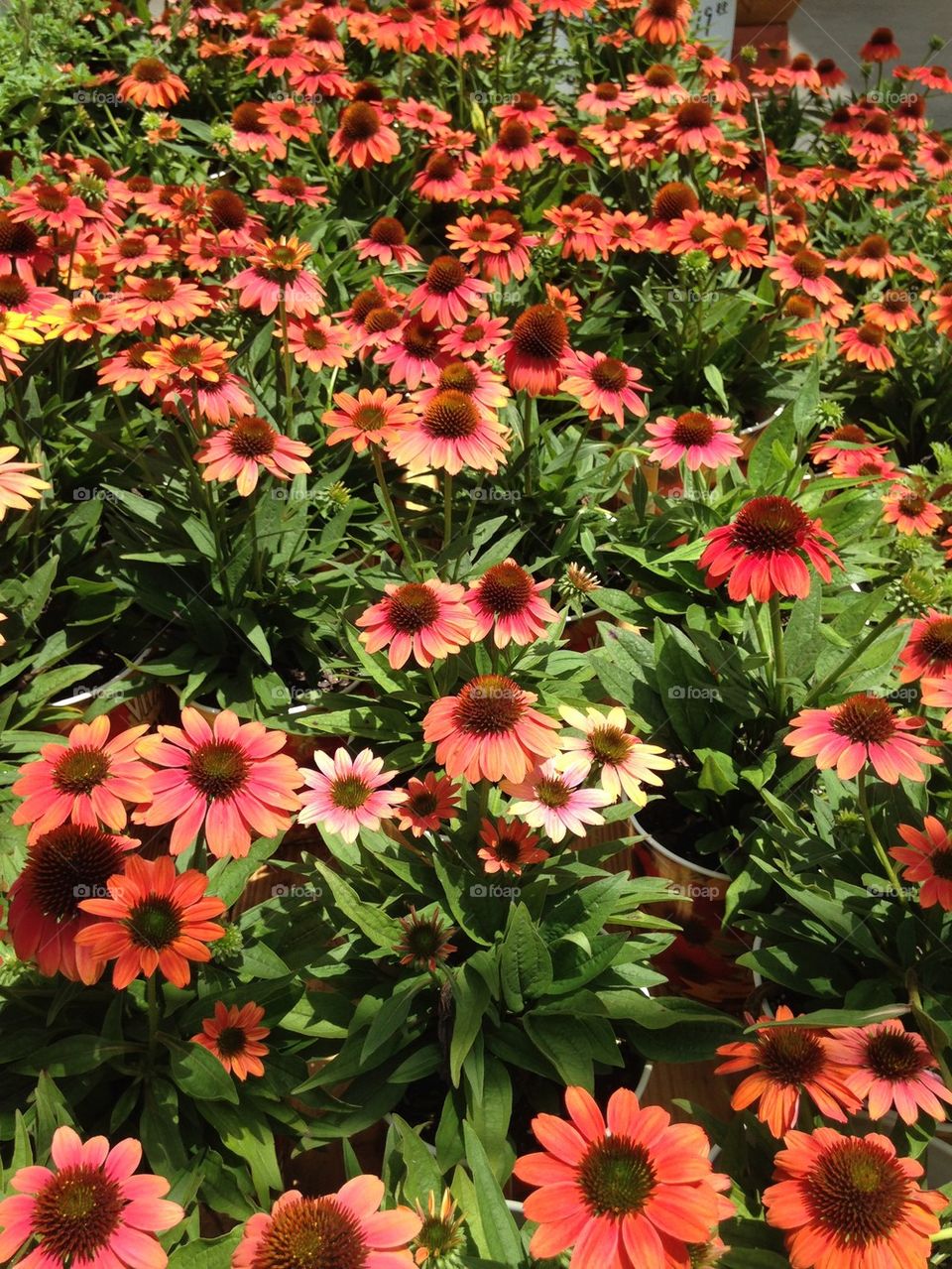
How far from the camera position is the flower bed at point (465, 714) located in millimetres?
1111

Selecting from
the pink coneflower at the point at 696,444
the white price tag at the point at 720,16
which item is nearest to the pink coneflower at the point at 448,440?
the pink coneflower at the point at 696,444

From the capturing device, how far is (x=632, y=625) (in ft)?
6.82

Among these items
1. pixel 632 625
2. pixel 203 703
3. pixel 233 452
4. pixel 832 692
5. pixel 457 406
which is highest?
pixel 457 406

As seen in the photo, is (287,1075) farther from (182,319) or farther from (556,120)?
(556,120)

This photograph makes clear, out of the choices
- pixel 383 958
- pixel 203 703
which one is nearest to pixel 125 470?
pixel 203 703

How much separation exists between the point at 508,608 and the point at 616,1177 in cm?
76

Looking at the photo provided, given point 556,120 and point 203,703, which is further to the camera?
point 556,120

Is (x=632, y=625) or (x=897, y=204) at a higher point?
(x=897, y=204)

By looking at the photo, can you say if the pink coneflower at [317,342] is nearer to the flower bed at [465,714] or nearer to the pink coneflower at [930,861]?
the flower bed at [465,714]

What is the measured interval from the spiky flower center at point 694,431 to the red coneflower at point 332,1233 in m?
1.48

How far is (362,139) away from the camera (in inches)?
110

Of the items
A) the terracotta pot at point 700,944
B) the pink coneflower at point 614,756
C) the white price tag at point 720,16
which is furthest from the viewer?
the white price tag at point 720,16

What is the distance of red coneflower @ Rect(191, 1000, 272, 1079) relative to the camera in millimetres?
1296

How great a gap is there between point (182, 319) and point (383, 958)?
133 centimetres
